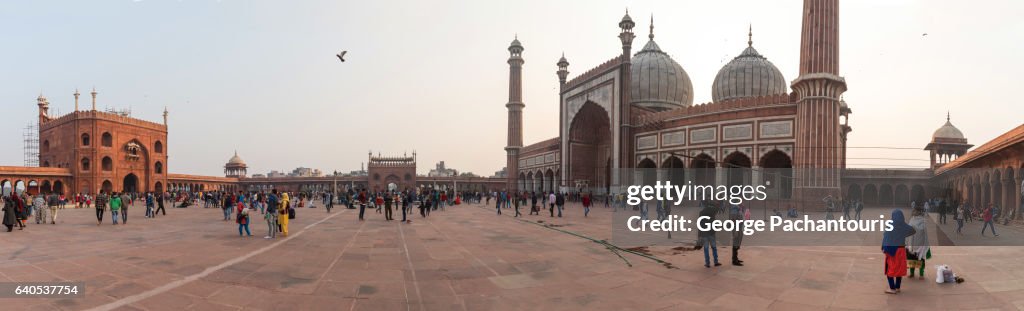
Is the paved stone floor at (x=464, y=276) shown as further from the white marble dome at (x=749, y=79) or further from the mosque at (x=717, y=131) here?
the white marble dome at (x=749, y=79)

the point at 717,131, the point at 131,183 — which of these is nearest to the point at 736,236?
the point at 717,131

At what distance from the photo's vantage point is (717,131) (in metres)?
30.3

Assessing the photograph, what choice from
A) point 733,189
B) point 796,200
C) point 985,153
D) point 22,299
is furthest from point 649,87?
point 22,299

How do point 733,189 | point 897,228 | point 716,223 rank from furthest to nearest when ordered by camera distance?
point 733,189 → point 716,223 → point 897,228

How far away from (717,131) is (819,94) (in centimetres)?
643

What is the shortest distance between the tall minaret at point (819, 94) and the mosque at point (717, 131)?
0.05 m

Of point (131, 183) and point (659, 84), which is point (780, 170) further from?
point (131, 183)

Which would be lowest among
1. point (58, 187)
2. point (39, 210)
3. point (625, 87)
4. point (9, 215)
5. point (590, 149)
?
point (58, 187)

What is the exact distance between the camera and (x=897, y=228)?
20.7ft

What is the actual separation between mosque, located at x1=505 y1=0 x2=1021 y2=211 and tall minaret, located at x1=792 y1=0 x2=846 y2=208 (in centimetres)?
5

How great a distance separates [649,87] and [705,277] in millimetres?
37322

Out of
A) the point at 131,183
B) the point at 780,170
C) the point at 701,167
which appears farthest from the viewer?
the point at 131,183

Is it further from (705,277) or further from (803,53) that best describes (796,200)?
(705,277)

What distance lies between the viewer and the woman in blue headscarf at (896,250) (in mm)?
6062
